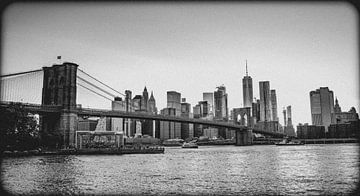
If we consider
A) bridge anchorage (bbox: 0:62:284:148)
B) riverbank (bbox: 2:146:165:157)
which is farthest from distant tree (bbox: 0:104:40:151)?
bridge anchorage (bbox: 0:62:284:148)

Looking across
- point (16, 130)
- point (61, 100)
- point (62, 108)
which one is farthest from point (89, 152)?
point (61, 100)

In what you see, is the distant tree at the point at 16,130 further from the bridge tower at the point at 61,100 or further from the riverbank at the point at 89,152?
the bridge tower at the point at 61,100

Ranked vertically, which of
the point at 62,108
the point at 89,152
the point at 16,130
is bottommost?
the point at 89,152

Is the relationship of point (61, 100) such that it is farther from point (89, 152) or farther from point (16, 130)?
point (16, 130)

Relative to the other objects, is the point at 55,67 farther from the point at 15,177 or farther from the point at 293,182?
the point at 293,182

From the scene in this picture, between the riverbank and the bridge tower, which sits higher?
the bridge tower

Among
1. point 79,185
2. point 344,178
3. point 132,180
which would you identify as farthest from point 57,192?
point 344,178

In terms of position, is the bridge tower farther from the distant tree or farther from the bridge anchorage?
the distant tree
